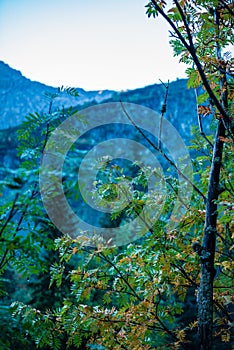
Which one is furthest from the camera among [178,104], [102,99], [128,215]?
[102,99]

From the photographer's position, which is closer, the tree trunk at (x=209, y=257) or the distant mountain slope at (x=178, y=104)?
the tree trunk at (x=209, y=257)

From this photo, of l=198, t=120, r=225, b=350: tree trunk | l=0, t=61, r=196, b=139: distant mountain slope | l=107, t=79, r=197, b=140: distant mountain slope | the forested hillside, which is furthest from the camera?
l=0, t=61, r=196, b=139: distant mountain slope

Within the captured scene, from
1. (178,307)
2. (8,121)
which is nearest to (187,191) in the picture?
(178,307)

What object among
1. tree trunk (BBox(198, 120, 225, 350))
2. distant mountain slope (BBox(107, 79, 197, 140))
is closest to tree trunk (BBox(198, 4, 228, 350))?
tree trunk (BBox(198, 120, 225, 350))

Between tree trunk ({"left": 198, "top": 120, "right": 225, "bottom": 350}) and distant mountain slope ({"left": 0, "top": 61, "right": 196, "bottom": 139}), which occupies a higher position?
distant mountain slope ({"left": 0, "top": 61, "right": 196, "bottom": 139})

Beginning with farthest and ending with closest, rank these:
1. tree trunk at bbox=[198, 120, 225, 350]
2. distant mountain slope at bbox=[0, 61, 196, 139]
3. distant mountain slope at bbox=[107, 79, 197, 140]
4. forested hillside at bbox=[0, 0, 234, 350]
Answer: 1. distant mountain slope at bbox=[0, 61, 196, 139]
2. distant mountain slope at bbox=[107, 79, 197, 140]
3. tree trunk at bbox=[198, 120, 225, 350]
4. forested hillside at bbox=[0, 0, 234, 350]

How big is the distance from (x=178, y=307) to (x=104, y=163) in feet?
3.39

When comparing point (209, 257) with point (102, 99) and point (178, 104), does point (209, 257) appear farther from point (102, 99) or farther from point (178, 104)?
point (102, 99)

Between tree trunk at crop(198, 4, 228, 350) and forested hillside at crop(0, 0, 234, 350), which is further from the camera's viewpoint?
tree trunk at crop(198, 4, 228, 350)

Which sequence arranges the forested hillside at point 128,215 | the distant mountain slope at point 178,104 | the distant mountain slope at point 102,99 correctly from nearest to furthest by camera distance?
the forested hillside at point 128,215 → the distant mountain slope at point 178,104 → the distant mountain slope at point 102,99

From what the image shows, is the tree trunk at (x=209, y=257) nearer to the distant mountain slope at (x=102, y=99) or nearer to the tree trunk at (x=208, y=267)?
the tree trunk at (x=208, y=267)

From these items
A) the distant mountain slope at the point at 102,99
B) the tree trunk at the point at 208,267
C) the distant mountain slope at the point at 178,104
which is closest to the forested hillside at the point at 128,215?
the tree trunk at the point at 208,267

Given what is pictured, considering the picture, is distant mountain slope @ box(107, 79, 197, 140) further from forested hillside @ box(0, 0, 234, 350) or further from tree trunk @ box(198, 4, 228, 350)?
tree trunk @ box(198, 4, 228, 350)

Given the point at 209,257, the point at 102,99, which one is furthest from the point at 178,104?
the point at 209,257
